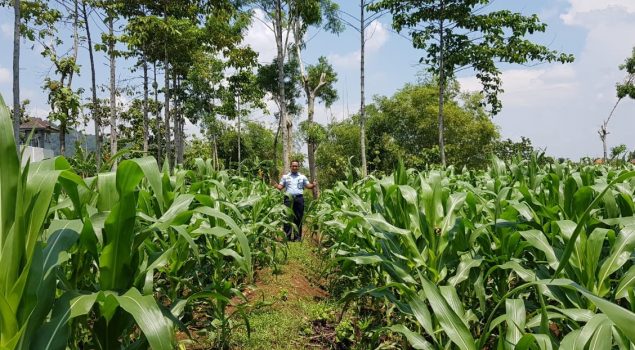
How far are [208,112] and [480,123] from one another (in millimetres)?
16136

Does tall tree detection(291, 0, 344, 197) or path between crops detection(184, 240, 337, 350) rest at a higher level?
tall tree detection(291, 0, 344, 197)

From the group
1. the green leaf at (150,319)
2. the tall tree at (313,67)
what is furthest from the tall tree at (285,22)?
the green leaf at (150,319)

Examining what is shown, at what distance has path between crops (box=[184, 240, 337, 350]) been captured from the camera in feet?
10.9

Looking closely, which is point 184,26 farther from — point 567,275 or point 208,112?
point 567,275

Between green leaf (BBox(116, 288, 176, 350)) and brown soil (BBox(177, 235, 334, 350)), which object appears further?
brown soil (BBox(177, 235, 334, 350))

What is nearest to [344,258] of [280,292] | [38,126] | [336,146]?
[280,292]

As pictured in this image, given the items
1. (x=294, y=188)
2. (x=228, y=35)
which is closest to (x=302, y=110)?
(x=228, y=35)

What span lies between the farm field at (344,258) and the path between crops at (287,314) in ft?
0.07

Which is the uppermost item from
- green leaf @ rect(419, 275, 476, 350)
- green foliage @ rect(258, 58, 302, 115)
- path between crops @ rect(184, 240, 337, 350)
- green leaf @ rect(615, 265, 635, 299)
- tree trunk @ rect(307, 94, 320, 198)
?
green foliage @ rect(258, 58, 302, 115)

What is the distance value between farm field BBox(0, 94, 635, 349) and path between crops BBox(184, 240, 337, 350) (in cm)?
2

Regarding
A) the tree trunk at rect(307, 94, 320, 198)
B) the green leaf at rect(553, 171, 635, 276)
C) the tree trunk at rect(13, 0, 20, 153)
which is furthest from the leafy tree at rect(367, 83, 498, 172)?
the green leaf at rect(553, 171, 635, 276)

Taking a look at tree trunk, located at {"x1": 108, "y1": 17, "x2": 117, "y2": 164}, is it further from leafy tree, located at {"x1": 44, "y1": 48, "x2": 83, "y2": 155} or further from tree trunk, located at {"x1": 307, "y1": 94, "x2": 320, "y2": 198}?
tree trunk, located at {"x1": 307, "y1": 94, "x2": 320, "y2": 198}

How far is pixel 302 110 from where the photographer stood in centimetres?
2469

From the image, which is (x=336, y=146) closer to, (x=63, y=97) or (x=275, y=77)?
(x=275, y=77)
